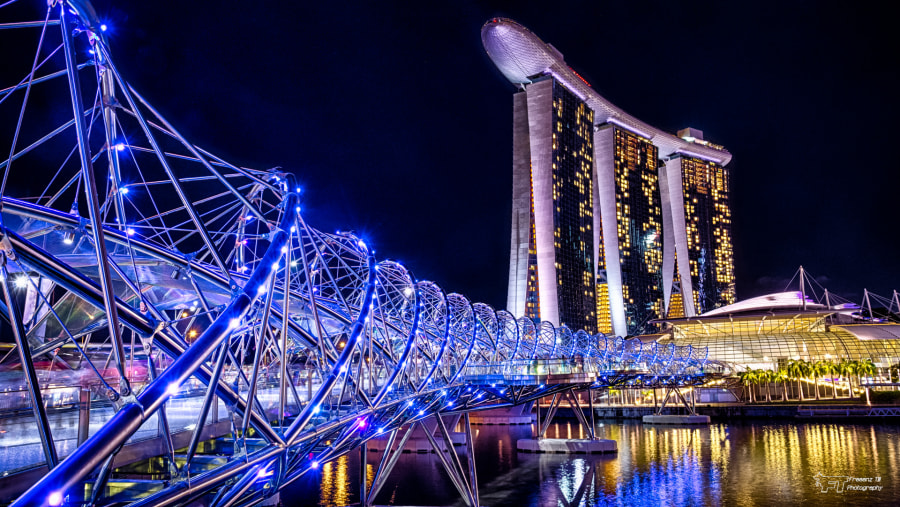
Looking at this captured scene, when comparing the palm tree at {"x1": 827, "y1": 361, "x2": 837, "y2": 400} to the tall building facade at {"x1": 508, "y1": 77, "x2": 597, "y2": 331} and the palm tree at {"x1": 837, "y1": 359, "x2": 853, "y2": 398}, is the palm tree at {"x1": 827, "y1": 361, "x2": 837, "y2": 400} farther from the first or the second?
the tall building facade at {"x1": 508, "y1": 77, "x2": 597, "y2": 331}

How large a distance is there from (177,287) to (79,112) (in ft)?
77.7

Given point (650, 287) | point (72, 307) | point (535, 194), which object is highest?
point (535, 194)

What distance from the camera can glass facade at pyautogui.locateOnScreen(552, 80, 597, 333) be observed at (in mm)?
143125

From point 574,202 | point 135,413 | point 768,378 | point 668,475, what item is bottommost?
point 668,475

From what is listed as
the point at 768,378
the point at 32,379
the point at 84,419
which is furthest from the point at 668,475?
the point at 768,378

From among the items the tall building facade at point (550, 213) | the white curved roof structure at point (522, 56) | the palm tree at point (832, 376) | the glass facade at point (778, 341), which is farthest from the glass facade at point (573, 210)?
the palm tree at point (832, 376)

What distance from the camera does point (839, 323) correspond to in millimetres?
132375

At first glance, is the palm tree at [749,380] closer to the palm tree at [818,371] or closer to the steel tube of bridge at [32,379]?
the palm tree at [818,371]

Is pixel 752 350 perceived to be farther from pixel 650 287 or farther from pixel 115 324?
pixel 115 324

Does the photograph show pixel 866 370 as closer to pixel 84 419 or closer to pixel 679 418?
pixel 679 418

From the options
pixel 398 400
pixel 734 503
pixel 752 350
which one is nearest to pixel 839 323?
pixel 752 350

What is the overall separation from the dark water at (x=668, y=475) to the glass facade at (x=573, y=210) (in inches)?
3059

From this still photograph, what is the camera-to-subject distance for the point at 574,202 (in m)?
152

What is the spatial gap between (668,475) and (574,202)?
110542 millimetres
